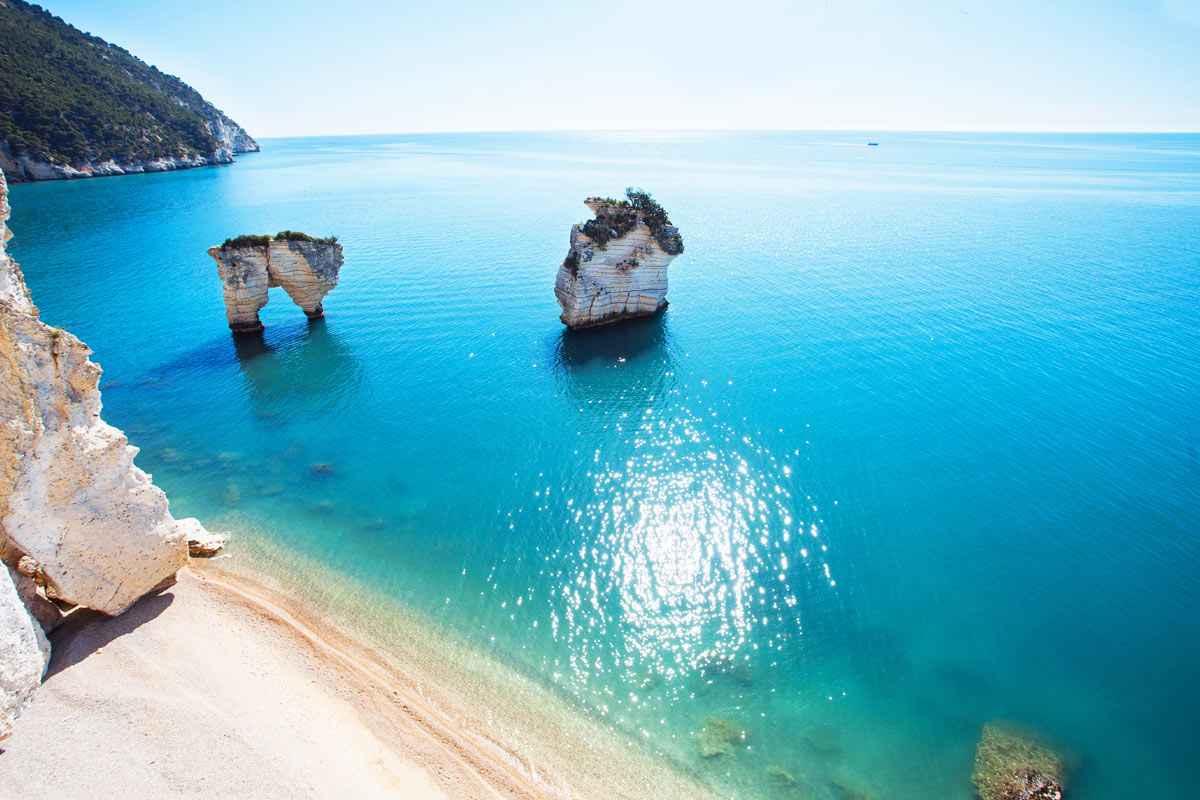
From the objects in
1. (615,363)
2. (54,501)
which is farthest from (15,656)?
(615,363)

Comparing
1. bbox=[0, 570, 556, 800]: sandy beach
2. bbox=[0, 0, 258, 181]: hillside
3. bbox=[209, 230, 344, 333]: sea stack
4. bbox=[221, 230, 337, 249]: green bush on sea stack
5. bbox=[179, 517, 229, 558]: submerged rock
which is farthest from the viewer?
bbox=[0, 0, 258, 181]: hillside

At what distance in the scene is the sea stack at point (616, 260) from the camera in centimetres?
4088

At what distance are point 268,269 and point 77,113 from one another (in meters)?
130

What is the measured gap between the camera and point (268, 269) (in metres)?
41.7

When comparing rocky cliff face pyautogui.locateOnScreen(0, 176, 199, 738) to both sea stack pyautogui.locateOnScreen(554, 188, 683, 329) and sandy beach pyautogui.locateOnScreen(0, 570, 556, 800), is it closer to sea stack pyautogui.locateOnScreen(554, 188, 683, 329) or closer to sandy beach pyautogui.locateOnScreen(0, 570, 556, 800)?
sandy beach pyautogui.locateOnScreen(0, 570, 556, 800)

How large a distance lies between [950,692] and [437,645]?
17.6 metres

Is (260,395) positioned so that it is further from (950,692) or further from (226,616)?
(950,692)

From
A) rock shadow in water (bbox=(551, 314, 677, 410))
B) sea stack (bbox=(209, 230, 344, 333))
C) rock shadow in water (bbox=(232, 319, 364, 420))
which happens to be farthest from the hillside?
rock shadow in water (bbox=(551, 314, 677, 410))

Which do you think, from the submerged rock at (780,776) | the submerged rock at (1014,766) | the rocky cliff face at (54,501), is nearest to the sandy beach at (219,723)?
the rocky cliff face at (54,501)

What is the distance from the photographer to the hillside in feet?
353

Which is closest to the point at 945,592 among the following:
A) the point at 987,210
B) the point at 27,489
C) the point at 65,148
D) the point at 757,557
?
the point at 757,557

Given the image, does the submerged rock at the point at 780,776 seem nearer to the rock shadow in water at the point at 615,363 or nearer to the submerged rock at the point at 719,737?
the submerged rock at the point at 719,737

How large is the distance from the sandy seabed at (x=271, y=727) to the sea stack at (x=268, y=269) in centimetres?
2991

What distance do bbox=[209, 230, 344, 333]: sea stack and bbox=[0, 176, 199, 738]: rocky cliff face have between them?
81.7 feet
